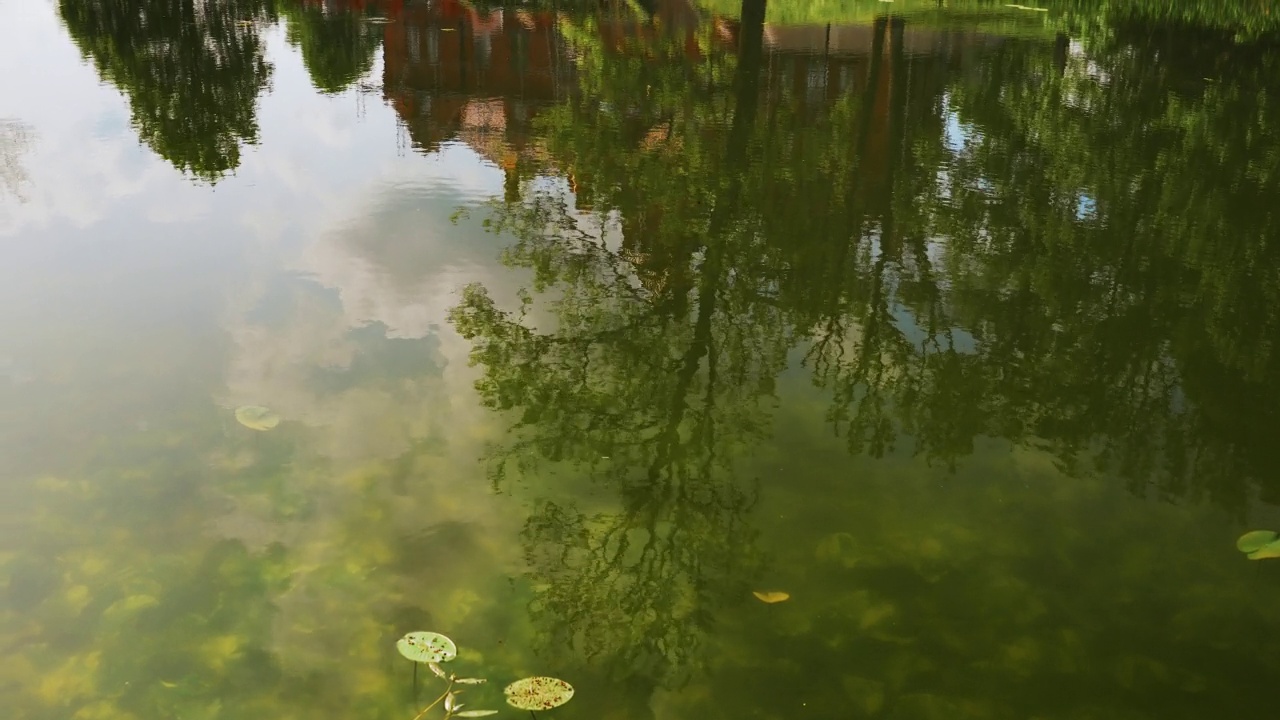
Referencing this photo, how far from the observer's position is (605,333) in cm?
764

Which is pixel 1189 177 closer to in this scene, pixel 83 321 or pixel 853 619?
pixel 853 619

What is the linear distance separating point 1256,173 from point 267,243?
11.5 m

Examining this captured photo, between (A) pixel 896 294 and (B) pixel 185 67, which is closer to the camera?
(A) pixel 896 294

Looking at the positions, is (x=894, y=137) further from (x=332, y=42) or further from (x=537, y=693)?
(x=332, y=42)

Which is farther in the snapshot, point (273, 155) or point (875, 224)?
point (273, 155)

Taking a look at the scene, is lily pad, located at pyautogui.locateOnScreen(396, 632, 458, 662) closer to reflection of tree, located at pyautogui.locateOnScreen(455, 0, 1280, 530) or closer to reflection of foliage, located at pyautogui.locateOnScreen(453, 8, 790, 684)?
reflection of foliage, located at pyautogui.locateOnScreen(453, 8, 790, 684)

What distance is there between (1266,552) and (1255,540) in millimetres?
112

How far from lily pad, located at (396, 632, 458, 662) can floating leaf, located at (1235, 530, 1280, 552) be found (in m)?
4.30

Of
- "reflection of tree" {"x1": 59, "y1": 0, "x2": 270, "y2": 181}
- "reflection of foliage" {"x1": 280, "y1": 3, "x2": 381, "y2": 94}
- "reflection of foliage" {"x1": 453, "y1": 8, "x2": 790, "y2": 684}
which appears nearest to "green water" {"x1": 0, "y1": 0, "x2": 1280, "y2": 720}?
"reflection of foliage" {"x1": 453, "y1": 8, "x2": 790, "y2": 684}

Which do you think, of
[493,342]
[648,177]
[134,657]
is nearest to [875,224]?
[648,177]

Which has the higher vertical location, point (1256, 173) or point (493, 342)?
point (1256, 173)

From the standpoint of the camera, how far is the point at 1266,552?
5.33m

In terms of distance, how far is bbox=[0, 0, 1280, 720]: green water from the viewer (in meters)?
4.56

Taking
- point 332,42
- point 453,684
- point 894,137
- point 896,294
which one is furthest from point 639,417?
point 332,42
